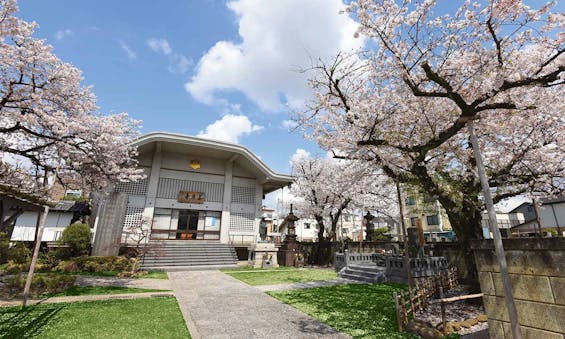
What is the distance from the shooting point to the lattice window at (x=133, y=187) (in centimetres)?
1833

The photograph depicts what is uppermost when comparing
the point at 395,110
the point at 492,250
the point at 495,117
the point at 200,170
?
the point at 200,170

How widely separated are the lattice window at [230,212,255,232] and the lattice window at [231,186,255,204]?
46.0 inches

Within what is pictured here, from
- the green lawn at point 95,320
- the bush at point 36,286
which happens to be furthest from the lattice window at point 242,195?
the green lawn at point 95,320

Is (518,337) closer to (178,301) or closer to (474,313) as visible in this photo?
(474,313)

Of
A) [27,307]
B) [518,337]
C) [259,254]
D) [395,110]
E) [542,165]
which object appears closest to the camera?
[518,337]

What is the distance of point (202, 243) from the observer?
19.2 metres

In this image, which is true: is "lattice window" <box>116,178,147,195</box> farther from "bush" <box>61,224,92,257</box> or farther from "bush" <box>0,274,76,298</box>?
"bush" <box>0,274,76,298</box>

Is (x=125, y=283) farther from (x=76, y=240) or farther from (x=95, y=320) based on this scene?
(x=76, y=240)

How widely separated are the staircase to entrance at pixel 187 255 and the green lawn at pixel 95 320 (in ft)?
28.5

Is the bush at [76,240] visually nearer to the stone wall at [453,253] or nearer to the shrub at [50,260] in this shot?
the shrub at [50,260]

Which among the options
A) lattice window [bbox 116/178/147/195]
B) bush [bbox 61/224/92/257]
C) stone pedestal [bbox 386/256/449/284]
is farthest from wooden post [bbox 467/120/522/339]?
lattice window [bbox 116/178/147/195]

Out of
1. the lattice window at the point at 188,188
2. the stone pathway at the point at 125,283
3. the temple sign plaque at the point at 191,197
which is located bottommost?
the stone pathway at the point at 125,283

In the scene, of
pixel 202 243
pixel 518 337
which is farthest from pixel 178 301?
pixel 202 243

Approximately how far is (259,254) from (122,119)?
1205cm
